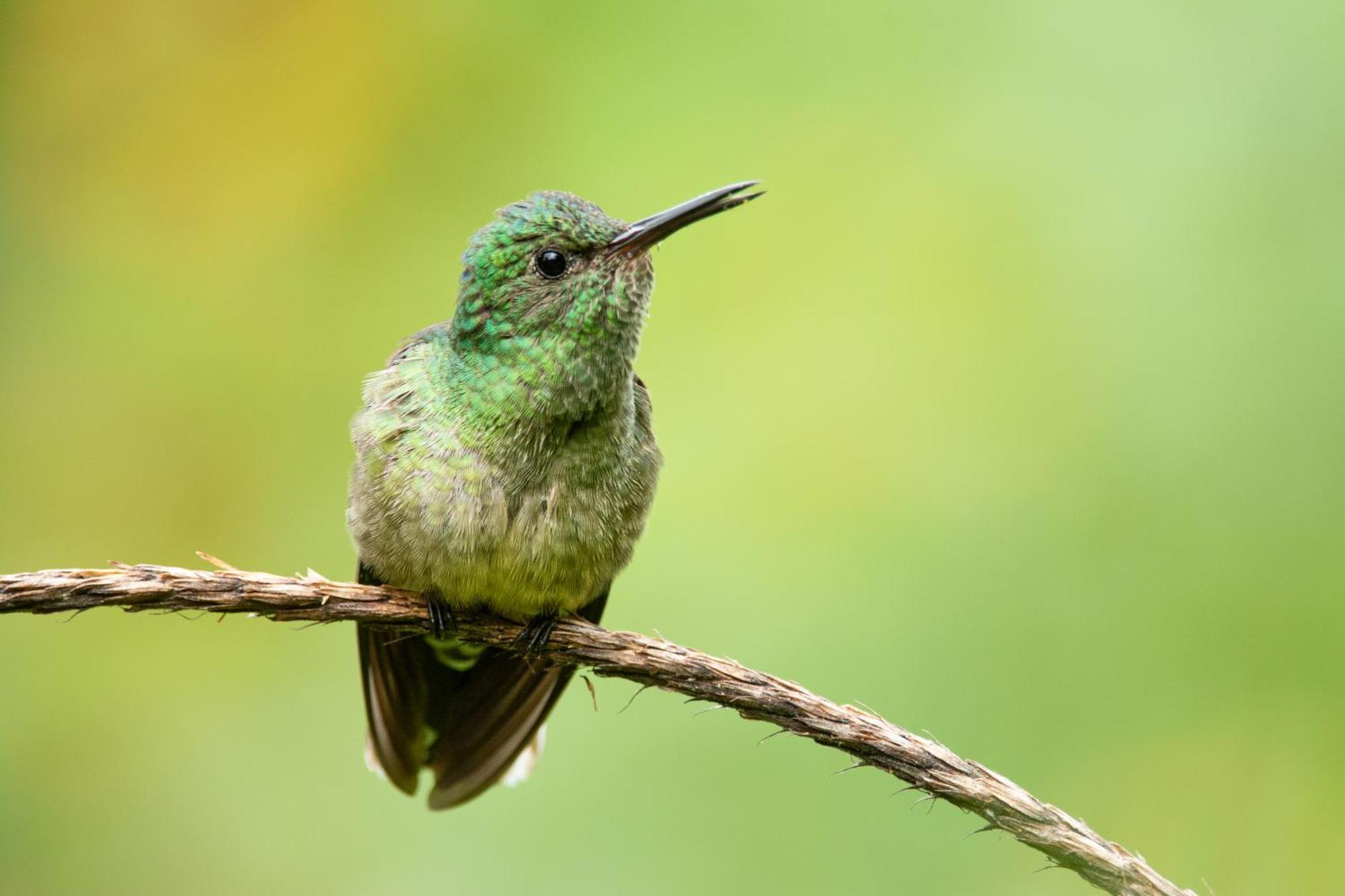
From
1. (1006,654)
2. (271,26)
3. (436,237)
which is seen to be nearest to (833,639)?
(1006,654)

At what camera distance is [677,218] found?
3.61 m

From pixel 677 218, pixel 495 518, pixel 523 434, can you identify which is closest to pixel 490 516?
pixel 495 518

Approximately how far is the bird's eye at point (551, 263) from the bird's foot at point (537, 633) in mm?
1029

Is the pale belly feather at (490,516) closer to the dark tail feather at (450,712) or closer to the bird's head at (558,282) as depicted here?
the bird's head at (558,282)

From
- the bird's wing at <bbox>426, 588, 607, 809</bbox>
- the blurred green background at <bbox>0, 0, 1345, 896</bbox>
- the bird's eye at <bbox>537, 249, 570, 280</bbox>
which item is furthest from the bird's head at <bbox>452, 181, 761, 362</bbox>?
the blurred green background at <bbox>0, 0, 1345, 896</bbox>

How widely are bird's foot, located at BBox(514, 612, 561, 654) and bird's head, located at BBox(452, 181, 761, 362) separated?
80 centimetres

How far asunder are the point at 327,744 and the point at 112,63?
3304 mm

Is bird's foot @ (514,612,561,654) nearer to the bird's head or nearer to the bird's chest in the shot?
the bird's chest

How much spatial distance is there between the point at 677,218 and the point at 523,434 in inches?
30.1

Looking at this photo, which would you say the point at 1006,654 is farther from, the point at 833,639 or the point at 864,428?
the point at 864,428

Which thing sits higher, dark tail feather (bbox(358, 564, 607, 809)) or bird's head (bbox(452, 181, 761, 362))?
bird's head (bbox(452, 181, 761, 362))

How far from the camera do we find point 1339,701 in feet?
13.8

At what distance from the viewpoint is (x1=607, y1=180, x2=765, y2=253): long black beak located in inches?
138

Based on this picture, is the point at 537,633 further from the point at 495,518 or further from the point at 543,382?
the point at 543,382
